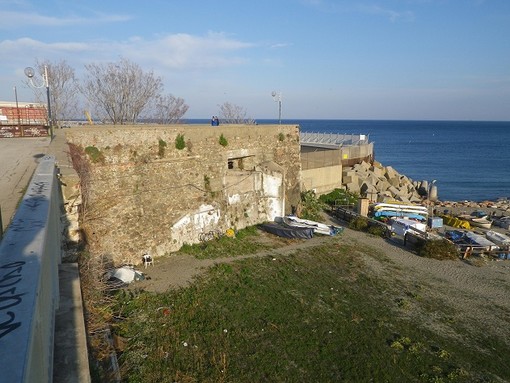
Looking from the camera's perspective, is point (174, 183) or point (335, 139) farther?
point (335, 139)

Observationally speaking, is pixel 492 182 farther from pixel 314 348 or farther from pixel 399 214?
pixel 314 348

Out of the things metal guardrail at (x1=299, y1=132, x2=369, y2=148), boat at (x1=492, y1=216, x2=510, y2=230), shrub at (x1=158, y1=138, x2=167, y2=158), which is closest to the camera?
shrub at (x1=158, y1=138, x2=167, y2=158)

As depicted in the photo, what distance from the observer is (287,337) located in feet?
34.4

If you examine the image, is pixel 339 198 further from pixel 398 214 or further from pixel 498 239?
pixel 498 239

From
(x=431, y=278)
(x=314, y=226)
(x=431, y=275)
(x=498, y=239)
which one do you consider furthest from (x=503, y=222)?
(x=314, y=226)

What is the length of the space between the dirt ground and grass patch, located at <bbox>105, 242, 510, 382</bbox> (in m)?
1.00

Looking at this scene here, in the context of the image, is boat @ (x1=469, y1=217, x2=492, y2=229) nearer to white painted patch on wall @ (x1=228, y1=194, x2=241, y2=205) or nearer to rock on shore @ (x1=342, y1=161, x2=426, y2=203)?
rock on shore @ (x1=342, y1=161, x2=426, y2=203)

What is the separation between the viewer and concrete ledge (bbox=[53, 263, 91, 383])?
4.77 metres

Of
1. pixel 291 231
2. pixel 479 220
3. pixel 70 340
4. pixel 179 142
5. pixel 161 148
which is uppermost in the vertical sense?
pixel 179 142

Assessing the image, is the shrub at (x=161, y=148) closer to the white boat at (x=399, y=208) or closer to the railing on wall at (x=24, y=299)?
A: the railing on wall at (x=24, y=299)

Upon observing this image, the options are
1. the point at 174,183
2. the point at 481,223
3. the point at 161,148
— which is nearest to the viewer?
the point at 161,148

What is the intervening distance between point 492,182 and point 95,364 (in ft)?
Answer: 167

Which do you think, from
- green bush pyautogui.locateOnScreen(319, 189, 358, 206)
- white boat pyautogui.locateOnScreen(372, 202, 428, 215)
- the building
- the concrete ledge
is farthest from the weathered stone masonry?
the concrete ledge

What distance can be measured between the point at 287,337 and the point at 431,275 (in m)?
8.57
